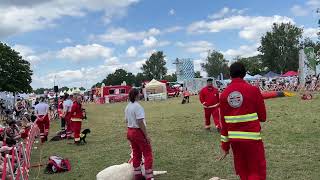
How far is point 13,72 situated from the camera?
218 feet

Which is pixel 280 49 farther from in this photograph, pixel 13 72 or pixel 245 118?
pixel 245 118

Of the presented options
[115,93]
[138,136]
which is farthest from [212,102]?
[115,93]

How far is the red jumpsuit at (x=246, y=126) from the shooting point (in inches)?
244

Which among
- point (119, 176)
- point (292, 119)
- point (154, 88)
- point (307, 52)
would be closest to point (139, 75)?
point (154, 88)

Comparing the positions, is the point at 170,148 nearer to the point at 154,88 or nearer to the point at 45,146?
the point at 45,146

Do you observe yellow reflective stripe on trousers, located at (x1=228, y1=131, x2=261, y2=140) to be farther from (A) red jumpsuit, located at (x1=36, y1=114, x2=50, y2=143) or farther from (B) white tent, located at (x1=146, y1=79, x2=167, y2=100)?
(B) white tent, located at (x1=146, y1=79, x2=167, y2=100)

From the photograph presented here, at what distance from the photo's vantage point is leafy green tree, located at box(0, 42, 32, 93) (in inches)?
2539

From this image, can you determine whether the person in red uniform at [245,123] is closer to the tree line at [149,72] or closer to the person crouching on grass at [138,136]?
the person crouching on grass at [138,136]

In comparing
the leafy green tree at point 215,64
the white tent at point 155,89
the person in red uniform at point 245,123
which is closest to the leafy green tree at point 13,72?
the white tent at point 155,89

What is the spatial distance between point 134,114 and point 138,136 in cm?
42

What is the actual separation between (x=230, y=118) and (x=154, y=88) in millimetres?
61335

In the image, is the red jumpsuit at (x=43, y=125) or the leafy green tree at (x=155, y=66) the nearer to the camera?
the red jumpsuit at (x=43, y=125)

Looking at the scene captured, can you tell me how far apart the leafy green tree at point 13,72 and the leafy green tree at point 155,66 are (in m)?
84.7

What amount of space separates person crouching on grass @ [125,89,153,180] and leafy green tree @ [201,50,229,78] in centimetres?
13032
